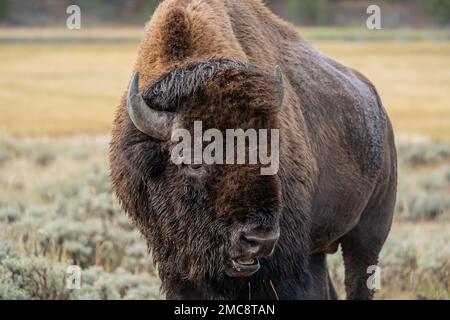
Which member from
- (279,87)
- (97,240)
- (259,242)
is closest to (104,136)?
(97,240)

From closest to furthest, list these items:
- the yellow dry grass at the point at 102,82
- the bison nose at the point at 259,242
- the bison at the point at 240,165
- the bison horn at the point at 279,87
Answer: the bison nose at the point at 259,242 → the bison at the point at 240,165 → the bison horn at the point at 279,87 → the yellow dry grass at the point at 102,82

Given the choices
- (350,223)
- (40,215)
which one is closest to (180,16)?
(350,223)

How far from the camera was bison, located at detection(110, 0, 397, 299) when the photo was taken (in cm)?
460

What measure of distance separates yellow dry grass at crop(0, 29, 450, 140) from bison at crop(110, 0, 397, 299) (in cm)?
1262

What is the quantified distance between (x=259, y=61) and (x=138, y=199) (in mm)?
1207

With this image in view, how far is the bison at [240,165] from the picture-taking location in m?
4.60

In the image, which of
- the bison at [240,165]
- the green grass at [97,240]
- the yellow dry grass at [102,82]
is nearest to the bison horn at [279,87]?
the bison at [240,165]

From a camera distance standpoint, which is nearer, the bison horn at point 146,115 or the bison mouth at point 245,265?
the bison mouth at point 245,265

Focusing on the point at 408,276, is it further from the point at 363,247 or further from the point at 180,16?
the point at 180,16

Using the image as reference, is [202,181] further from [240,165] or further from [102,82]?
[102,82]

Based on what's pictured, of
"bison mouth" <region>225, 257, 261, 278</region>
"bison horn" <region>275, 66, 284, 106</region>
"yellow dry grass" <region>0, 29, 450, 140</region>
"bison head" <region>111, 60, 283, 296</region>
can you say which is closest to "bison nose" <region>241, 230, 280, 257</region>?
"bison head" <region>111, 60, 283, 296</region>

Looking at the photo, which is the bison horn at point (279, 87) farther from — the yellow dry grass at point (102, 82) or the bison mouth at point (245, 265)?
the yellow dry grass at point (102, 82)

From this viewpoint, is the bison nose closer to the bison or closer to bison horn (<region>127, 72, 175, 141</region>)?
the bison

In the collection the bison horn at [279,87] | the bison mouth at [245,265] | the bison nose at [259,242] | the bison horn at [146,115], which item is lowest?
the bison mouth at [245,265]
